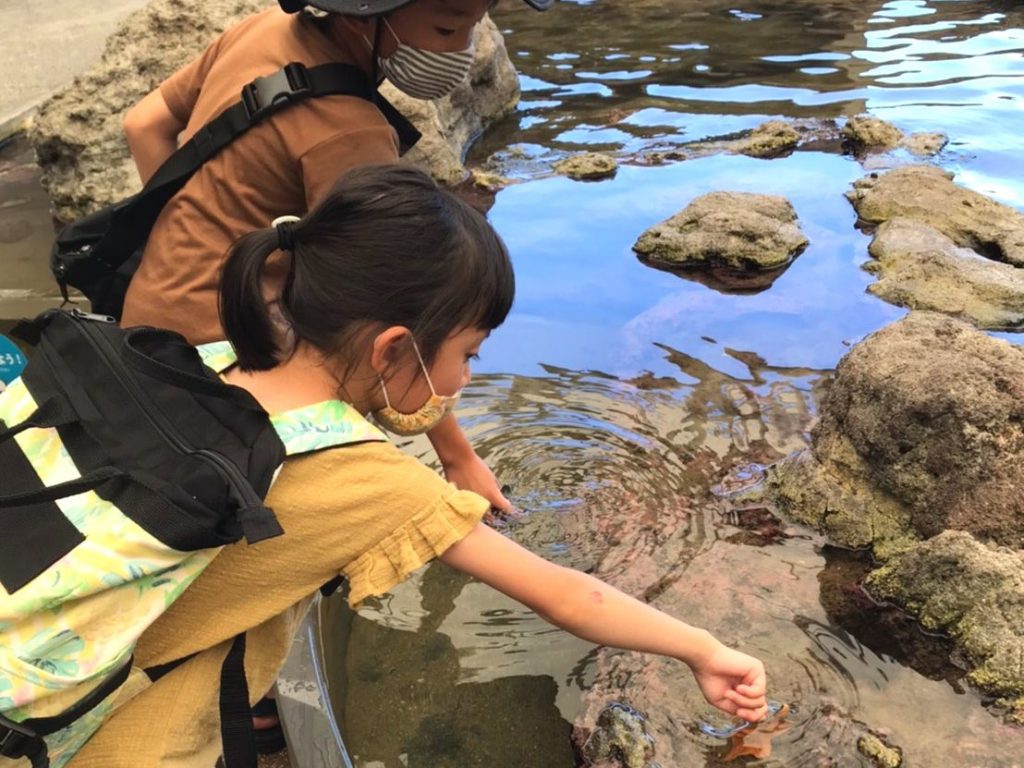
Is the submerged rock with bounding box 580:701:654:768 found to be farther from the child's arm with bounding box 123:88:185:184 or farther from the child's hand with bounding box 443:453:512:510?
the child's arm with bounding box 123:88:185:184

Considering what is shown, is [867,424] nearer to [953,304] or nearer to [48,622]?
[953,304]

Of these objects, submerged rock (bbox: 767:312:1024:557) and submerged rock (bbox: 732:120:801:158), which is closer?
submerged rock (bbox: 767:312:1024:557)

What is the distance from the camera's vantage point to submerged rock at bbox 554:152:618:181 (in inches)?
224

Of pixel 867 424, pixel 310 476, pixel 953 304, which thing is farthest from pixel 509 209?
pixel 310 476

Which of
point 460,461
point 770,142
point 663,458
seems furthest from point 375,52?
point 770,142

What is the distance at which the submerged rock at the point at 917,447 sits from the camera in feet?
8.42

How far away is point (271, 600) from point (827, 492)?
1842 mm

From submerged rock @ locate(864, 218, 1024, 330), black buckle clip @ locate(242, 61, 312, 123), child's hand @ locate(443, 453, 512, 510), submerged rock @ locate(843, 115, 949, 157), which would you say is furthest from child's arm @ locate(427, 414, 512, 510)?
submerged rock @ locate(843, 115, 949, 157)

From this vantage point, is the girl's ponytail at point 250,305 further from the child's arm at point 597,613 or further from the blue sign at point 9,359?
the blue sign at point 9,359

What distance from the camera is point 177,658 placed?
142 centimetres

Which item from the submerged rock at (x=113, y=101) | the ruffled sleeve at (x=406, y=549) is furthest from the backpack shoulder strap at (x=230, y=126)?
the submerged rock at (x=113, y=101)

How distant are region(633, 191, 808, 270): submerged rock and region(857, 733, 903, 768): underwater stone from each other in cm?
278

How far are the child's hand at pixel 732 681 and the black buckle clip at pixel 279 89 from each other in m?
1.29

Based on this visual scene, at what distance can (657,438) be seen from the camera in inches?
127
